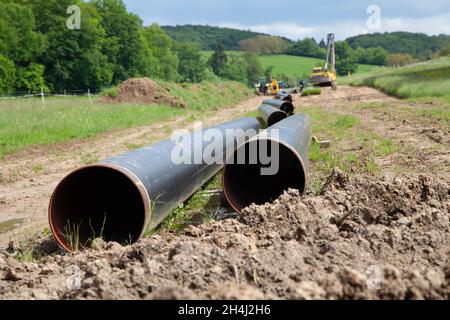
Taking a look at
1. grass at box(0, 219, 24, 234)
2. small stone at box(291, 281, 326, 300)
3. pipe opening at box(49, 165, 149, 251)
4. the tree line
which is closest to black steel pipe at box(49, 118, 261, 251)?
pipe opening at box(49, 165, 149, 251)

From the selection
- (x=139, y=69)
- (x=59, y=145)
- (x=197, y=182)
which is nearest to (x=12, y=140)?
(x=59, y=145)

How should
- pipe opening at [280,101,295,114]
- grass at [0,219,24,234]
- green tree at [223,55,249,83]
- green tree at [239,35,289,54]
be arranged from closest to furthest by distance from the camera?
grass at [0,219,24,234] → pipe opening at [280,101,295,114] → green tree at [223,55,249,83] → green tree at [239,35,289,54]

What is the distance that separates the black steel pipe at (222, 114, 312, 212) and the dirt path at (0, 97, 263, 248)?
2.24 m

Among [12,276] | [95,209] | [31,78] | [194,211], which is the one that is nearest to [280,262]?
[12,276]

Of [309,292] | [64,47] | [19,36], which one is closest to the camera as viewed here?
[309,292]

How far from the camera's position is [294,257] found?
290 cm

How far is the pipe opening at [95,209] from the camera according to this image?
14.0 ft

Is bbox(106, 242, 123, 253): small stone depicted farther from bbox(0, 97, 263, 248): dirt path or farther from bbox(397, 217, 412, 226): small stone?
bbox(397, 217, 412, 226): small stone

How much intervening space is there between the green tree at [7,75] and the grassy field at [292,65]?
5474cm

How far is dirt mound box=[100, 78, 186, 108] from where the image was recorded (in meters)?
23.5

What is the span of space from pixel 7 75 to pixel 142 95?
74.3 feet

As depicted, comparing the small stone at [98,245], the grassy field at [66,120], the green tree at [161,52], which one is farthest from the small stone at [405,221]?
the green tree at [161,52]

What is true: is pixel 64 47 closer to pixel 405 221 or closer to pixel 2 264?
pixel 2 264

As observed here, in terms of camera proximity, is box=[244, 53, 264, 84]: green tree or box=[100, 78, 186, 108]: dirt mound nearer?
box=[100, 78, 186, 108]: dirt mound
